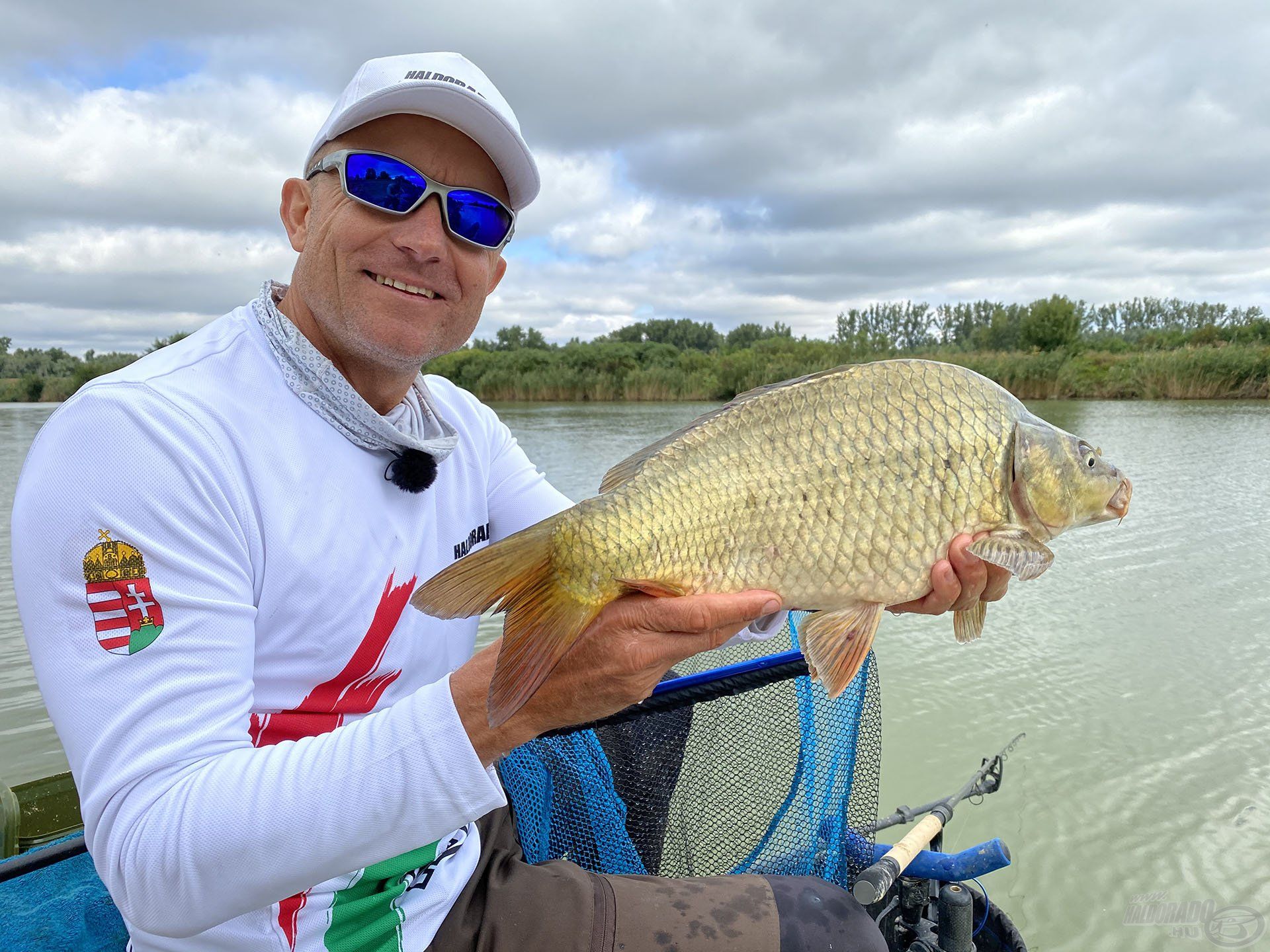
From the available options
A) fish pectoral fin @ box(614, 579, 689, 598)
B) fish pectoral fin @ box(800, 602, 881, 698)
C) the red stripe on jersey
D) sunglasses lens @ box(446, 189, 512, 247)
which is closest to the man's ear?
sunglasses lens @ box(446, 189, 512, 247)

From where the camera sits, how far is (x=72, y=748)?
934 millimetres

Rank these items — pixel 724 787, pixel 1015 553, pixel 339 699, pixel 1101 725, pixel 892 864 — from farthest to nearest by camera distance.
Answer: pixel 1101 725, pixel 724 787, pixel 892 864, pixel 1015 553, pixel 339 699

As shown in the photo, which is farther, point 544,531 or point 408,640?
point 408,640

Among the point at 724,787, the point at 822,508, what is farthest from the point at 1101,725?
the point at 822,508

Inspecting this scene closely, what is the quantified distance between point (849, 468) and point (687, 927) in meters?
0.86

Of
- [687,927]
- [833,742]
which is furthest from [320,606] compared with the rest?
[833,742]

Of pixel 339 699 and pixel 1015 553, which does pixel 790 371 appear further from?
pixel 339 699

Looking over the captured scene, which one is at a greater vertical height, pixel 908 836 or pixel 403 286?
pixel 403 286

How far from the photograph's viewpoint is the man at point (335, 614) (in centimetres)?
93

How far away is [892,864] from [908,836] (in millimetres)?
244

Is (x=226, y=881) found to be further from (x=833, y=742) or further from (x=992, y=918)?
(x=992, y=918)

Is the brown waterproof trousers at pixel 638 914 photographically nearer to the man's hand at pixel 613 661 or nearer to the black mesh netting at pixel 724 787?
the black mesh netting at pixel 724 787

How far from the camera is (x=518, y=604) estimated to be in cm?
117

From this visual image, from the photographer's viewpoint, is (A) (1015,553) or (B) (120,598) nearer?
(B) (120,598)
